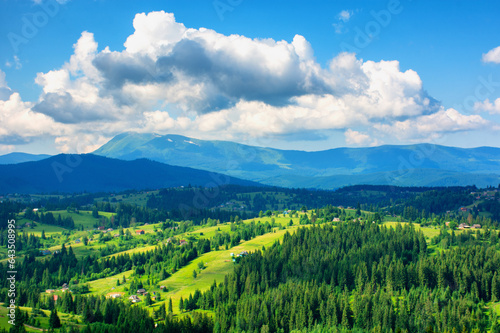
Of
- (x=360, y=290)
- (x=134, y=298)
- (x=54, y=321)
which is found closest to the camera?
(x=54, y=321)

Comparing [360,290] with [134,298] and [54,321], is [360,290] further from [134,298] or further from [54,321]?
[54,321]

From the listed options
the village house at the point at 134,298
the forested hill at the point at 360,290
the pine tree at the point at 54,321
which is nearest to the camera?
the pine tree at the point at 54,321

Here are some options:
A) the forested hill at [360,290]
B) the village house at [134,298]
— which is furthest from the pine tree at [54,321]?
the village house at [134,298]

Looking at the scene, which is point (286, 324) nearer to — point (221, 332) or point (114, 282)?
point (221, 332)

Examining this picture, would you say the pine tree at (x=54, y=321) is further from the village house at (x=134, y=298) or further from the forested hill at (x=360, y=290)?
the village house at (x=134, y=298)

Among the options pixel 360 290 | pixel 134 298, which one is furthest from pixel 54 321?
pixel 360 290

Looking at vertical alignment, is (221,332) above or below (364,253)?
below

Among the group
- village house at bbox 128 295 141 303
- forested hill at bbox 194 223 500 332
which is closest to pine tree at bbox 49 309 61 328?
forested hill at bbox 194 223 500 332

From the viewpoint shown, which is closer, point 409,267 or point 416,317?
point 416,317

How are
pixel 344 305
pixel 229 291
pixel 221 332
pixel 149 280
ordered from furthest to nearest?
pixel 149 280 → pixel 229 291 → pixel 344 305 → pixel 221 332

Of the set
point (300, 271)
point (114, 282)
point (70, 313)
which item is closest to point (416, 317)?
point (300, 271)

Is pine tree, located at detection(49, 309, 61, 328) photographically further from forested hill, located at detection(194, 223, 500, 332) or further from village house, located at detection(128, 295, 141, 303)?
village house, located at detection(128, 295, 141, 303)
